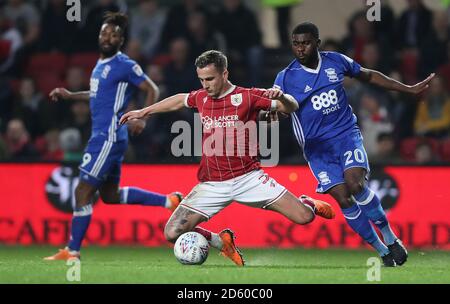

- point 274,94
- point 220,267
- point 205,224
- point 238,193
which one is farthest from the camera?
point 205,224

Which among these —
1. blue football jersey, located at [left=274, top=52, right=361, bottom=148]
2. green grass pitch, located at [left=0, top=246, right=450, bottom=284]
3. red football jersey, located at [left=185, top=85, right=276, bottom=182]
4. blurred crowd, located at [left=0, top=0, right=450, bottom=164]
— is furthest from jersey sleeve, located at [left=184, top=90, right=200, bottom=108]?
blurred crowd, located at [left=0, top=0, right=450, bottom=164]

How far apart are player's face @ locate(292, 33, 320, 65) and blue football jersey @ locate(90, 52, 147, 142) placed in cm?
187

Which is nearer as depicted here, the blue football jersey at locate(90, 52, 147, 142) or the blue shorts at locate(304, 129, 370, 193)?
the blue shorts at locate(304, 129, 370, 193)

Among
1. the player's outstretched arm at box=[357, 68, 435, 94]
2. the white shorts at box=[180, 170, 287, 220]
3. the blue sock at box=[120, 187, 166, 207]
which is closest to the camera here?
the white shorts at box=[180, 170, 287, 220]

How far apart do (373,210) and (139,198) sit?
2.71 meters

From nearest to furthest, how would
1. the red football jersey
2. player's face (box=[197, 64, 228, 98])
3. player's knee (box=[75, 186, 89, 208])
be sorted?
player's face (box=[197, 64, 228, 98]) < the red football jersey < player's knee (box=[75, 186, 89, 208])

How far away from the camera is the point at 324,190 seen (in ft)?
33.8

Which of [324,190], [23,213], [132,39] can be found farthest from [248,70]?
[324,190]

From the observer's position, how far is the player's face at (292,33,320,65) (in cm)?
1016

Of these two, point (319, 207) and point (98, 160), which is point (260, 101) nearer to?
point (319, 207)

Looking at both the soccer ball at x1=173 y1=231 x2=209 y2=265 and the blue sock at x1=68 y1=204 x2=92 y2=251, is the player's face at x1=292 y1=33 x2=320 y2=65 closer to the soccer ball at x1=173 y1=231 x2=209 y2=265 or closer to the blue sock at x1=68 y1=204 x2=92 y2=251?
the soccer ball at x1=173 y1=231 x2=209 y2=265

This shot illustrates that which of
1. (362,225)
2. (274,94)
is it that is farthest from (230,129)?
(362,225)

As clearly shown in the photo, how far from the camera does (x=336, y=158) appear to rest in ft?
33.9

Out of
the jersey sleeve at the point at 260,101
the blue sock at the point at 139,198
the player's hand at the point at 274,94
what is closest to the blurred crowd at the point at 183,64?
the blue sock at the point at 139,198
